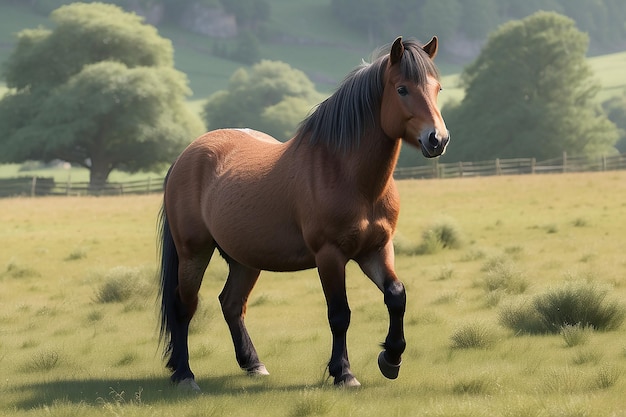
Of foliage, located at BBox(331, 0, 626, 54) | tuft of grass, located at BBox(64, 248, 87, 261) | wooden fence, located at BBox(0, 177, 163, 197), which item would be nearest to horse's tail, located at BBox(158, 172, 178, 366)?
tuft of grass, located at BBox(64, 248, 87, 261)

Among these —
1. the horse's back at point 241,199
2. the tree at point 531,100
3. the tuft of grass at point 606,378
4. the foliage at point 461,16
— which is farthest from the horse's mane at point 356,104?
the foliage at point 461,16

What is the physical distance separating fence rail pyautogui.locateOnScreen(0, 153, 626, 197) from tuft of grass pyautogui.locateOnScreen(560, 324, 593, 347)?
Answer: 123 feet

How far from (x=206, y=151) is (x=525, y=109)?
160 feet

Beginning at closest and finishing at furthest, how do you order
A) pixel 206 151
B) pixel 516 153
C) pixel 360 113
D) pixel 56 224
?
pixel 360 113 → pixel 206 151 → pixel 56 224 → pixel 516 153

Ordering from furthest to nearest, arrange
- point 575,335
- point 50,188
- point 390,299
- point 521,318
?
point 50,188
point 521,318
point 575,335
point 390,299

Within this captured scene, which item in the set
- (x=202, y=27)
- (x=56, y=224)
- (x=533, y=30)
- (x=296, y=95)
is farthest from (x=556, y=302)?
(x=202, y=27)

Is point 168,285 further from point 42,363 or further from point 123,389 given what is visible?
point 42,363

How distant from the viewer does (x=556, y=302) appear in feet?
31.7

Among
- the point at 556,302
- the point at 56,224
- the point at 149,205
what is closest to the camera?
the point at 556,302

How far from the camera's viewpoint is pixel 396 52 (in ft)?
21.5

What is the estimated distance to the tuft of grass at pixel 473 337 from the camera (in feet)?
29.0

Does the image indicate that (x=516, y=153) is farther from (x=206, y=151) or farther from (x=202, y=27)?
(x=202, y=27)

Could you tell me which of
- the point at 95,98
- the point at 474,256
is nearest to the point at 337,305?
the point at 474,256

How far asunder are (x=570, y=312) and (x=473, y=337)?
4.40 ft
